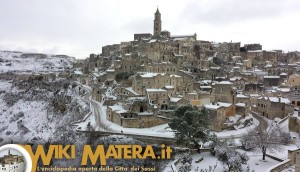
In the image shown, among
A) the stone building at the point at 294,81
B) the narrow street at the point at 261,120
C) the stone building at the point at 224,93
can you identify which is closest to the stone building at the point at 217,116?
the narrow street at the point at 261,120

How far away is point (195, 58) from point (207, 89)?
1517 centimetres

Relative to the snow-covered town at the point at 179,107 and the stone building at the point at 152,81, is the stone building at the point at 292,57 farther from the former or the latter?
the stone building at the point at 152,81

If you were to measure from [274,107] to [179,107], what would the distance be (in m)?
13.1

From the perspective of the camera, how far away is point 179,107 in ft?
97.2

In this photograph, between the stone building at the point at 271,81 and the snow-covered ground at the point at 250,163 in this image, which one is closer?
the snow-covered ground at the point at 250,163

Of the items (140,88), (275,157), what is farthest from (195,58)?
(275,157)

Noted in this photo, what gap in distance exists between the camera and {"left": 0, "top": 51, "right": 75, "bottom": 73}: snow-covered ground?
12350cm

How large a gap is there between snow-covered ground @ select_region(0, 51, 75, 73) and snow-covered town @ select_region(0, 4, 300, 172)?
50573mm

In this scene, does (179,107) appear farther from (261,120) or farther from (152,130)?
(261,120)

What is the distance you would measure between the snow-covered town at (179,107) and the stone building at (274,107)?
0.35 ft

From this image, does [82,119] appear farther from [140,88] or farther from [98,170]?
[98,170]

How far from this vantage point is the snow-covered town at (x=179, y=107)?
2553cm

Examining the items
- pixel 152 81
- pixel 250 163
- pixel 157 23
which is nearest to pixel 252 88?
pixel 152 81

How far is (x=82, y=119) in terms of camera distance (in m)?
39.1
